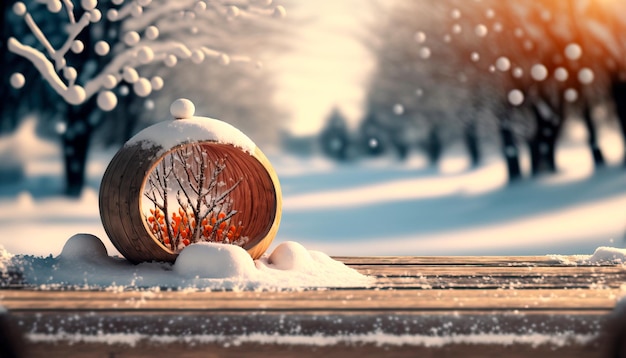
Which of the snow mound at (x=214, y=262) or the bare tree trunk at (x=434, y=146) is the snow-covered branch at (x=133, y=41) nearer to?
the bare tree trunk at (x=434, y=146)

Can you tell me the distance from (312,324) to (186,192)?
1.71 meters

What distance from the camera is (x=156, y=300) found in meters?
2.53

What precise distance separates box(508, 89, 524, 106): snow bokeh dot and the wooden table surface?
4.06 metres

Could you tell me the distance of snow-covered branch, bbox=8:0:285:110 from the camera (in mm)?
5316

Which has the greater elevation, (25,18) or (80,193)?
(25,18)

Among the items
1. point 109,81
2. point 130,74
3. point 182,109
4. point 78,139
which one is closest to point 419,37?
point 130,74

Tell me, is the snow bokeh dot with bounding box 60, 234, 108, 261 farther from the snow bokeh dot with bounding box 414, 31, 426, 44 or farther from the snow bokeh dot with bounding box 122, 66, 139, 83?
the snow bokeh dot with bounding box 414, 31, 426, 44

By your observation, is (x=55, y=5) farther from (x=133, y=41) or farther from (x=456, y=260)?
(x=456, y=260)

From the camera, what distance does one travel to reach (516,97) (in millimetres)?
6434

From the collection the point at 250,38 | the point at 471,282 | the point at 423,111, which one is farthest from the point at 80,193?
the point at 471,282

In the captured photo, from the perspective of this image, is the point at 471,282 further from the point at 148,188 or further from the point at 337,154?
the point at 337,154

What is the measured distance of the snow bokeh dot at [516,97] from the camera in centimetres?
641

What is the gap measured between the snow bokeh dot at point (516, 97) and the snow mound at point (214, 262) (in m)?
4.18

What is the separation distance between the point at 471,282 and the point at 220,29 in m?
3.82
